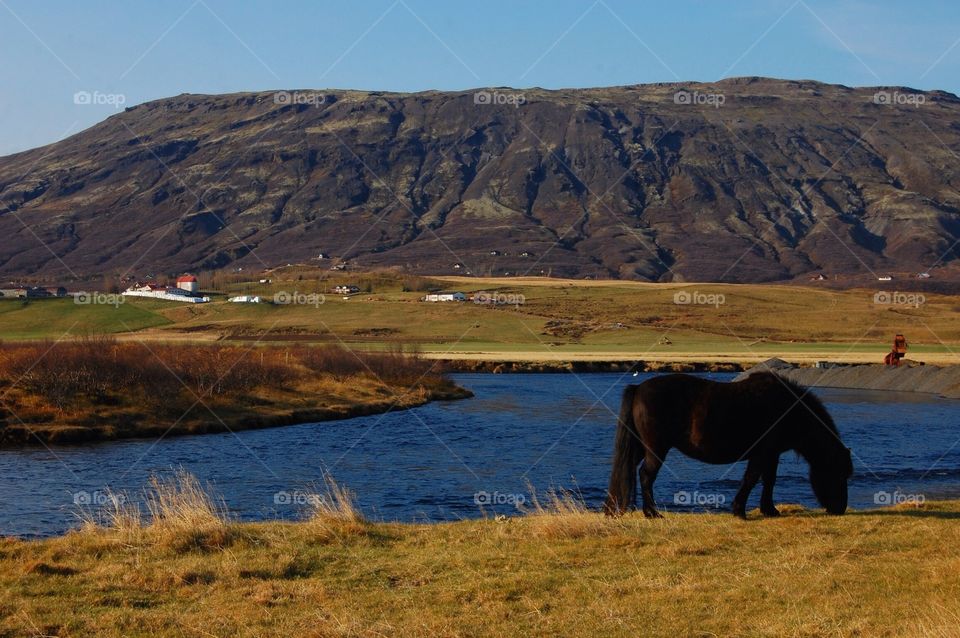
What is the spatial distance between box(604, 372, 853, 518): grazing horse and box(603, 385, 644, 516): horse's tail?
0.05ft

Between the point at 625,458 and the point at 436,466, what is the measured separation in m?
17.4

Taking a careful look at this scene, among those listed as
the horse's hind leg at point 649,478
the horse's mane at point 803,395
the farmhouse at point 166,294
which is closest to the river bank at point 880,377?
the horse's mane at point 803,395

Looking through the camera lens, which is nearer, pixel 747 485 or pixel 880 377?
pixel 747 485

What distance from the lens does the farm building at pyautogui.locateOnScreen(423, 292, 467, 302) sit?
135 metres

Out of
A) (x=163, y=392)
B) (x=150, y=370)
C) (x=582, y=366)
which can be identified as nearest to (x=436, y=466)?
(x=163, y=392)

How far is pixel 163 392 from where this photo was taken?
160 ft

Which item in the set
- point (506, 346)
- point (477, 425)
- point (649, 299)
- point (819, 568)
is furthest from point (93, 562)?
point (649, 299)

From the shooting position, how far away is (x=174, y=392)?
49.6 meters

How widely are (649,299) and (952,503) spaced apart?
12122 centimetres

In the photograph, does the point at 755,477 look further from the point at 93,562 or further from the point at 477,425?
the point at 477,425

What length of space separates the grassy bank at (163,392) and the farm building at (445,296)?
7120 cm

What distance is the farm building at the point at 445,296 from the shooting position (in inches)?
5330

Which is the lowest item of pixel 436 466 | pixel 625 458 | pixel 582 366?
pixel 436 466

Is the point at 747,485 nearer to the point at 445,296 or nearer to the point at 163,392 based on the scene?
the point at 163,392
